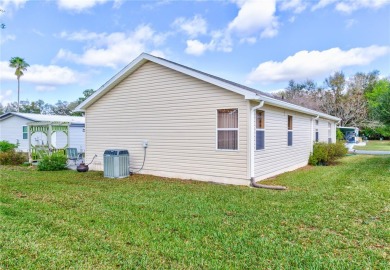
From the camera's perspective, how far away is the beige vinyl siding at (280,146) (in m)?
8.77

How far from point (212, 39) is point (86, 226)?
15.3 meters

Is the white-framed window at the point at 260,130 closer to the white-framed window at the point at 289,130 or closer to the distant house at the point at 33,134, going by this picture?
the white-framed window at the point at 289,130

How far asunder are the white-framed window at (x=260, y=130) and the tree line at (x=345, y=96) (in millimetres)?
28907

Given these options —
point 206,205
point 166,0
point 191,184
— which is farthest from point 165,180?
point 166,0

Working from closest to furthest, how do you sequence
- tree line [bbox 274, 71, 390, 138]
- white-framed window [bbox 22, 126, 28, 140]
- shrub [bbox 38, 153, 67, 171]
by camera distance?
shrub [bbox 38, 153, 67, 171], white-framed window [bbox 22, 126, 28, 140], tree line [bbox 274, 71, 390, 138]

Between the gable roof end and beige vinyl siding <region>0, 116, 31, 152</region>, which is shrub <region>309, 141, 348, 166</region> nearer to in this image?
the gable roof end

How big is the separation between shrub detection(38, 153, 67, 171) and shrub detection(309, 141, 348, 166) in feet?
36.8

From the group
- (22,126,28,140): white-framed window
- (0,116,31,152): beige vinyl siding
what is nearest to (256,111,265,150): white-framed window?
(0,116,31,152): beige vinyl siding

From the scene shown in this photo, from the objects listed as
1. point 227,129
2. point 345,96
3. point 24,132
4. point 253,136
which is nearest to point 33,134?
point 24,132

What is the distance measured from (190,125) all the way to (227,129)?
1275mm

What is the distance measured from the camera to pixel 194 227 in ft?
14.3

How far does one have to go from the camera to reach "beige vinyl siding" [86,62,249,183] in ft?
26.9

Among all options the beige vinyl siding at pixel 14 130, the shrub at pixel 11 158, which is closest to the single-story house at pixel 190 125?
the shrub at pixel 11 158

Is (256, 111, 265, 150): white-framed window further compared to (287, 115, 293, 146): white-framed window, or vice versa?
(287, 115, 293, 146): white-framed window
